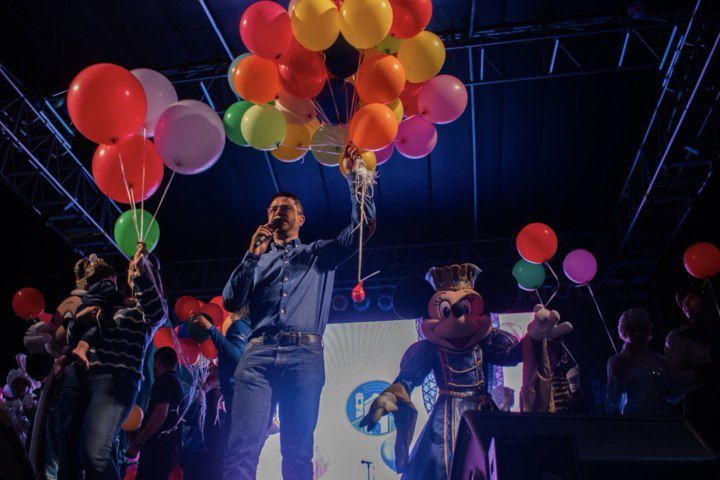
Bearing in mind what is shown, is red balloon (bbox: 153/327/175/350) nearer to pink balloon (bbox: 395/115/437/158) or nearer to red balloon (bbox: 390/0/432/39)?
pink balloon (bbox: 395/115/437/158)

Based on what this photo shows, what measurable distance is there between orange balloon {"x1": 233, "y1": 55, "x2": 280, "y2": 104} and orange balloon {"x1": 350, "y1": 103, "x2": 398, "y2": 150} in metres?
0.60

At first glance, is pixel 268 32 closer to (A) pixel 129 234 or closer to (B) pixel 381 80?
(B) pixel 381 80

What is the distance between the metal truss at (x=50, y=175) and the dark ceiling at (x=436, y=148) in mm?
285

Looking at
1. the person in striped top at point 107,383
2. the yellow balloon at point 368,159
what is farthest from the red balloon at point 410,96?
the person in striped top at point 107,383

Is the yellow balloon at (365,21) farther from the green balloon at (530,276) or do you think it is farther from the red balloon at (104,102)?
the green balloon at (530,276)

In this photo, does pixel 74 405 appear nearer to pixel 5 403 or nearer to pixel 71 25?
pixel 5 403

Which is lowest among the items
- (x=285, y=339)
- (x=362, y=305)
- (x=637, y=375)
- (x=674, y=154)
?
(x=285, y=339)

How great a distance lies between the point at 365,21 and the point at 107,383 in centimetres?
224

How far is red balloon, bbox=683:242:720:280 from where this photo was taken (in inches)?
217

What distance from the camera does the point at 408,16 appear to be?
137 inches

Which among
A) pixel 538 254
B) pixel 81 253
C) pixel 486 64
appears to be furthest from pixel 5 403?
pixel 486 64

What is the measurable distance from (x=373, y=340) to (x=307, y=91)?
440 centimetres

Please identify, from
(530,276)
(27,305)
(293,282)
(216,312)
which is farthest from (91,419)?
(530,276)

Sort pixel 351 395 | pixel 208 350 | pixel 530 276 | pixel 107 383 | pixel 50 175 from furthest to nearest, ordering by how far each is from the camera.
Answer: pixel 351 395
pixel 50 175
pixel 530 276
pixel 208 350
pixel 107 383
